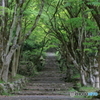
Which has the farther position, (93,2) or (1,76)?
(1,76)

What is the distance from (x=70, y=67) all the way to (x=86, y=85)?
6.06 meters

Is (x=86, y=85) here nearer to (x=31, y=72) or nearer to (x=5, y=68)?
(x=5, y=68)

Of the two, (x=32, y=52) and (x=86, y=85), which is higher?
(x=32, y=52)

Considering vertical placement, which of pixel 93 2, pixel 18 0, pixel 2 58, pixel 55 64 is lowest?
pixel 55 64

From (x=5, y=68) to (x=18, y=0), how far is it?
373cm

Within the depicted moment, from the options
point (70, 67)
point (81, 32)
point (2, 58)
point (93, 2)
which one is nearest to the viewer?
point (93, 2)

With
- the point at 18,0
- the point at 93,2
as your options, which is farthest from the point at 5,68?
the point at 93,2

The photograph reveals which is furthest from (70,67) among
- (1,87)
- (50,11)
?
(1,87)

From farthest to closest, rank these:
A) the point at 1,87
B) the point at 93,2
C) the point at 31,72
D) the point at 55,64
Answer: the point at 55,64
the point at 31,72
the point at 1,87
the point at 93,2

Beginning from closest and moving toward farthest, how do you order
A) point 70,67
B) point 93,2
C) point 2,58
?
point 93,2
point 2,58
point 70,67

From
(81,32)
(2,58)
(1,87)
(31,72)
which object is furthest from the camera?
(31,72)

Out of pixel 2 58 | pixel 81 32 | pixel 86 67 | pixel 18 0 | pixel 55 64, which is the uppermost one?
pixel 18 0

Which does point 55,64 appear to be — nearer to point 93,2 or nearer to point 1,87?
point 1,87

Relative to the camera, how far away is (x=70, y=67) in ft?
54.4
